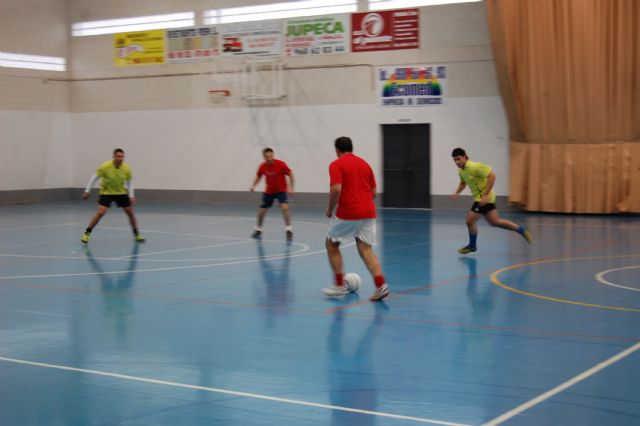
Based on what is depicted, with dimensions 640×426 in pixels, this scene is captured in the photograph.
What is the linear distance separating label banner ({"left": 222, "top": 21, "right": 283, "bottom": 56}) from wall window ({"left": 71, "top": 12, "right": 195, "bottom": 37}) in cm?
189

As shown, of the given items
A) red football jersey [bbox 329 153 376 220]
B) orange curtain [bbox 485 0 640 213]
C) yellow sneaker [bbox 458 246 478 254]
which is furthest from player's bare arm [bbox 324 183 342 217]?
orange curtain [bbox 485 0 640 213]

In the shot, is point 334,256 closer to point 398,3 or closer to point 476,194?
point 476,194

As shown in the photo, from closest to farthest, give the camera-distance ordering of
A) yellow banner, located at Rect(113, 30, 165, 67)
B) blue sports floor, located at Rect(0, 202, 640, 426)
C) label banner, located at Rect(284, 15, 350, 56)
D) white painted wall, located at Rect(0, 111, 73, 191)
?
blue sports floor, located at Rect(0, 202, 640, 426), label banner, located at Rect(284, 15, 350, 56), yellow banner, located at Rect(113, 30, 165, 67), white painted wall, located at Rect(0, 111, 73, 191)

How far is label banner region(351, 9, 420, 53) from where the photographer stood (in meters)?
28.8

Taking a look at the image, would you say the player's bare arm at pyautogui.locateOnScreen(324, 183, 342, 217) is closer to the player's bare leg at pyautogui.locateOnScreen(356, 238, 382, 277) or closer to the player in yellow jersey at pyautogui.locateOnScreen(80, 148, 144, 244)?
the player's bare leg at pyautogui.locateOnScreen(356, 238, 382, 277)

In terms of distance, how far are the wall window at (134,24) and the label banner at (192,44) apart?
1.28 feet

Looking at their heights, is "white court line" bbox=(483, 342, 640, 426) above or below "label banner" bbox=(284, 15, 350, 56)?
below

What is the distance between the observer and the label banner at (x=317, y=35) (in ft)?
98.8

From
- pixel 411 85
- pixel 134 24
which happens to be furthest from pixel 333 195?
pixel 134 24

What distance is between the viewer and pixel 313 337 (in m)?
9.10

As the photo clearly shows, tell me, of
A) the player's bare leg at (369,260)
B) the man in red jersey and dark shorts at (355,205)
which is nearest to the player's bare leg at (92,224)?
the man in red jersey and dark shorts at (355,205)

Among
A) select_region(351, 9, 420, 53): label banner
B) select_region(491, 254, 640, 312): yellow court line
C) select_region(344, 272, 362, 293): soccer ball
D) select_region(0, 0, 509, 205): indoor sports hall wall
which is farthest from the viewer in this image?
select_region(351, 9, 420, 53): label banner

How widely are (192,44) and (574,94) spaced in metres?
15.5

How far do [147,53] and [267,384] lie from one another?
29070mm
